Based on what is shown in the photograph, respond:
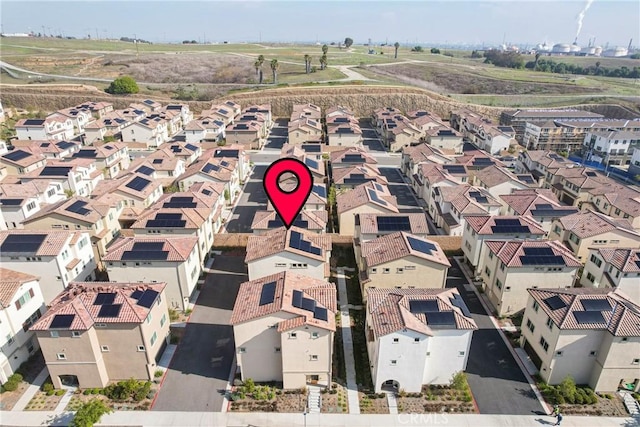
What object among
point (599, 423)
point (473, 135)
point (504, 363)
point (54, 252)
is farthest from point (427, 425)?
point (473, 135)

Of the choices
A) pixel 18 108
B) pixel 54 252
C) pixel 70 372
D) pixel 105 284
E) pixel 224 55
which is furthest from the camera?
pixel 224 55

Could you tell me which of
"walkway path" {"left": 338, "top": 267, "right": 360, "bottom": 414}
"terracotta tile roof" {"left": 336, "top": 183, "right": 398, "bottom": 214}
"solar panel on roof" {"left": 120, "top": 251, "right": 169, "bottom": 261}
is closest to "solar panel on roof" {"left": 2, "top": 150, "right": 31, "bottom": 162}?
"solar panel on roof" {"left": 120, "top": 251, "right": 169, "bottom": 261}

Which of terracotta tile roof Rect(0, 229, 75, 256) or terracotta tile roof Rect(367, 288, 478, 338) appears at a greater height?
terracotta tile roof Rect(0, 229, 75, 256)

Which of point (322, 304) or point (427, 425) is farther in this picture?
point (322, 304)

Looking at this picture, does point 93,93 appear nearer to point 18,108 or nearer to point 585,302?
point 18,108

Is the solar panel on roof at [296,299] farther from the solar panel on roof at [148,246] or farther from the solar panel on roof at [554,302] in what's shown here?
the solar panel on roof at [554,302]

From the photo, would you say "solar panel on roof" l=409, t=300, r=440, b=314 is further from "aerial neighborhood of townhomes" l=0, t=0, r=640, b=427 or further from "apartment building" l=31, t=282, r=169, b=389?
"apartment building" l=31, t=282, r=169, b=389

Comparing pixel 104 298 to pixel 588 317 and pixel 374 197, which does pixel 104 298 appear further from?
pixel 588 317
